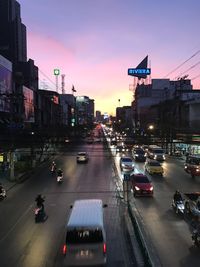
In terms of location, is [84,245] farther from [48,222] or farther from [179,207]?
[179,207]

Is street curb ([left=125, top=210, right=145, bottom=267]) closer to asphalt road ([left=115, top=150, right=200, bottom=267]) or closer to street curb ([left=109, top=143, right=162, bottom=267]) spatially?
street curb ([left=109, top=143, right=162, bottom=267])

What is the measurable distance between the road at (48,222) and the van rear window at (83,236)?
5.66 ft

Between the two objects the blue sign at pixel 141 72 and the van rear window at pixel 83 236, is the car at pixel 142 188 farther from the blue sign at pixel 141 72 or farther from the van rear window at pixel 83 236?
the blue sign at pixel 141 72

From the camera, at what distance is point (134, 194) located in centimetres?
3653

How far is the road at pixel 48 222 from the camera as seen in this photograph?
19.1 meters

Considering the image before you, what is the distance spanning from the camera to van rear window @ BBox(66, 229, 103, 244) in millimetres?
16781

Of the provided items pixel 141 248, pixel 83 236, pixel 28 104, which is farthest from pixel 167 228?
pixel 28 104

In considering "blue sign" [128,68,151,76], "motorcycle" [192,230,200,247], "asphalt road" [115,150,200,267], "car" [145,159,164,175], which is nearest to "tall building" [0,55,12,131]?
"car" [145,159,164,175]

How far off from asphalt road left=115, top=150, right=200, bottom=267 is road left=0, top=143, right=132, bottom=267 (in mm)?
1523

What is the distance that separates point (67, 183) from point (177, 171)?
669 inches

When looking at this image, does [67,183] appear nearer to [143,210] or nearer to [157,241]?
[143,210]

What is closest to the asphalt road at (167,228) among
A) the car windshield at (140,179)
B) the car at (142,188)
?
the car at (142,188)

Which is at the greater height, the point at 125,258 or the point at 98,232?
the point at 98,232

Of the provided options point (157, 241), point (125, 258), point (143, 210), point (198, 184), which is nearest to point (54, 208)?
point (143, 210)
